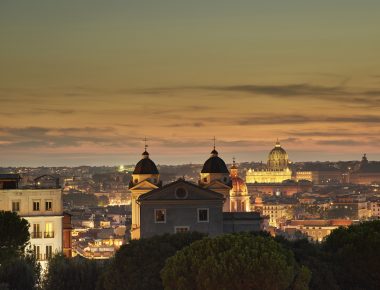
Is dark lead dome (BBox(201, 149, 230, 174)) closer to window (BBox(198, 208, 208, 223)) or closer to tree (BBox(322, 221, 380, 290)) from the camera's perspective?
window (BBox(198, 208, 208, 223))

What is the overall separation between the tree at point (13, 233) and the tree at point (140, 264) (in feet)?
22.0

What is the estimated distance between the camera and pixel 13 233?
6025 cm

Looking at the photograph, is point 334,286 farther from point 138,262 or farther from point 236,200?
point 236,200

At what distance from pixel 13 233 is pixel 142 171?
22.5 meters

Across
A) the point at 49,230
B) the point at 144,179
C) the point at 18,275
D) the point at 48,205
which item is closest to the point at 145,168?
the point at 144,179

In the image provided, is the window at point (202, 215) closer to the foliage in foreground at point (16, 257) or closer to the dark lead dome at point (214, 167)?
the foliage in foreground at point (16, 257)

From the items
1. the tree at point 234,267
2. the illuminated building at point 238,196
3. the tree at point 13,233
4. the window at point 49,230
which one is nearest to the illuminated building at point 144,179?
the window at point 49,230

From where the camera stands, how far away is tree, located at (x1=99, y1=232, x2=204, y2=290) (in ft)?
174

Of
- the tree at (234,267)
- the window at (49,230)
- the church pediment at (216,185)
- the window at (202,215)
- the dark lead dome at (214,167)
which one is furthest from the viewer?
the dark lead dome at (214,167)

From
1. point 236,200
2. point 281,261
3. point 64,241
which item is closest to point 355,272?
point 281,261

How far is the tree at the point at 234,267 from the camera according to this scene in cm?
4831

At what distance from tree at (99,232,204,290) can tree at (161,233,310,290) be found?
117 inches

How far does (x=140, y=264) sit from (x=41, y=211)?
527 inches

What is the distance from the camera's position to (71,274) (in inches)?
2163
